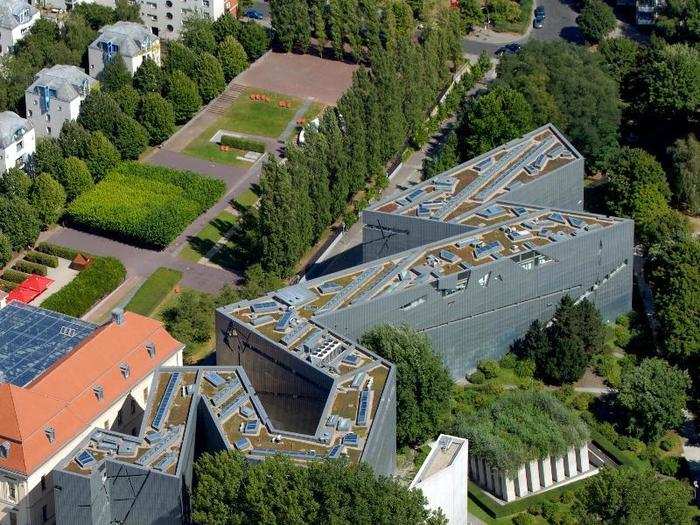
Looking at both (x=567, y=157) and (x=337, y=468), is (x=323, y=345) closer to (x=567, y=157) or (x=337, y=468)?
(x=337, y=468)

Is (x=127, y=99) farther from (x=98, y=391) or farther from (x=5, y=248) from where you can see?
(x=98, y=391)

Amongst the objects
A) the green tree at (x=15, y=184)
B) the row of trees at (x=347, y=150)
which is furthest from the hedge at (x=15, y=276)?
the row of trees at (x=347, y=150)

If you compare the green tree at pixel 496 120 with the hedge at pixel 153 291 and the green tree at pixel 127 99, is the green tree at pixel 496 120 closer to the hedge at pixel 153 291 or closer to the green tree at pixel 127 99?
the hedge at pixel 153 291

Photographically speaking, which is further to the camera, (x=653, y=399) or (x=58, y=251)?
(x=58, y=251)

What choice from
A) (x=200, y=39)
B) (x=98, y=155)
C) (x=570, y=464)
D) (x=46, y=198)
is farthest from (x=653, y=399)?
(x=200, y=39)

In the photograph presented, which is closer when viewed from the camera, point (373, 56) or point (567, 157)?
point (567, 157)

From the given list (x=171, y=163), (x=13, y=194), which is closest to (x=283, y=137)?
(x=171, y=163)
